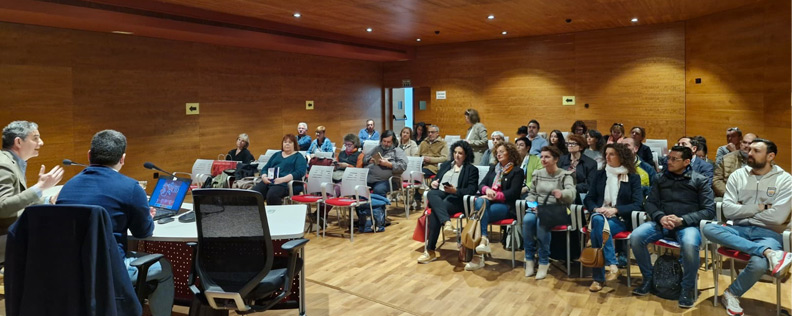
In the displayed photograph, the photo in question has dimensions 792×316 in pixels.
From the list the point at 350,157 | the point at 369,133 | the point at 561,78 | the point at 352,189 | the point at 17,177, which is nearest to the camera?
the point at 17,177

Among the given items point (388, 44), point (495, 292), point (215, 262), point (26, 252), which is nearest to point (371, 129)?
point (388, 44)

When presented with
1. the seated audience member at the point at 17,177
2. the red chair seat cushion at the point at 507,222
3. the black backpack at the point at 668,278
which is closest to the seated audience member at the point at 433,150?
the red chair seat cushion at the point at 507,222

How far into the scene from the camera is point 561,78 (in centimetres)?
1278

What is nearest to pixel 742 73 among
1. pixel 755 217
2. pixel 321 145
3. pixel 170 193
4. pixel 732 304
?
pixel 755 217

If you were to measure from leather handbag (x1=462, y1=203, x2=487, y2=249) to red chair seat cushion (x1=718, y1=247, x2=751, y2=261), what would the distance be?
2059 millimetres

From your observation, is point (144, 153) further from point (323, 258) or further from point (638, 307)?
point (638, 307)

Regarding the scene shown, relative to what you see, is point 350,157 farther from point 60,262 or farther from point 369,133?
point 60,262

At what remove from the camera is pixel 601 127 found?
12328 millimetres

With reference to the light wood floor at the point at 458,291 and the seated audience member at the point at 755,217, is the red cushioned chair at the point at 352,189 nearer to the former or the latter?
the light wood floor at the point at 458,291

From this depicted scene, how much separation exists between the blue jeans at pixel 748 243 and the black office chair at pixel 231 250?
136 inches

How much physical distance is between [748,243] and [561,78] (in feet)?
29.5

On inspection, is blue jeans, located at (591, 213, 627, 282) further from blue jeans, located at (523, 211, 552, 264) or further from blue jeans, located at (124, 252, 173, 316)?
blue jeans, located at (124, 252, 173, 316)

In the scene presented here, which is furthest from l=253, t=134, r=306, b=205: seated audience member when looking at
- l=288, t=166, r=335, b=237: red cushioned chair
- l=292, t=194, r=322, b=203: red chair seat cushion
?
l=292, t=194, r=322, b=203: red chair seat cushion

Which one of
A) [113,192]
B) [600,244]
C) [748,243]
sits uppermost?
[113,192]
